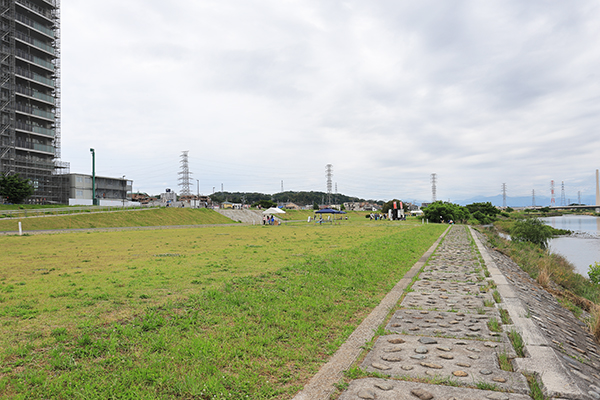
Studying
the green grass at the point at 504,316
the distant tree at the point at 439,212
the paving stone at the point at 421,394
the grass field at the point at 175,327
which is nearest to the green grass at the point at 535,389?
the paving stone at the point at 421,394

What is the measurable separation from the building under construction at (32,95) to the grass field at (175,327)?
62536mm

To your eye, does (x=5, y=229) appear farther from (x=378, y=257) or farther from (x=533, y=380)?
(x=533, y=380)

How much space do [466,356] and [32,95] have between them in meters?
78.2

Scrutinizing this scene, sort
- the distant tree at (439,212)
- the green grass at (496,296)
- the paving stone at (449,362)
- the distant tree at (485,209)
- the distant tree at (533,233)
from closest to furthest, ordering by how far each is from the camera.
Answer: the paving stone at (449,362) → the green grass at (496,296) → the distant tree at (533,233) → the distant tree at (439,212) → the distant tree at (485,209)

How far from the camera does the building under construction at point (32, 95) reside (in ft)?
192

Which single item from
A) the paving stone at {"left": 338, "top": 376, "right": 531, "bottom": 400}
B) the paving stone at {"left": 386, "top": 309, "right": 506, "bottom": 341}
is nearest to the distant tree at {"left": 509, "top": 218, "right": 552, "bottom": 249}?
the paving stone at {"left": 386, "top": 309, "right": 506, "bottom": 341}

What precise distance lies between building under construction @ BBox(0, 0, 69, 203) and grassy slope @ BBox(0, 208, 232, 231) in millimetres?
23104

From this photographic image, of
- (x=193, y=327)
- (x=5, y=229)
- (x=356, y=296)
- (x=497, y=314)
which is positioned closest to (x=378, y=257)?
(x=356, y=296)

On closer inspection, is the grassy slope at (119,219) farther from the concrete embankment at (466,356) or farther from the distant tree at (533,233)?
the distant tree at (533,233)

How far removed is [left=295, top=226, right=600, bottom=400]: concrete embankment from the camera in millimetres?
3922

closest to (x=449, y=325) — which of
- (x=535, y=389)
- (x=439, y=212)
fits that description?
(x=535, y=389)

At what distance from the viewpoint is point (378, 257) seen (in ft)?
45.1

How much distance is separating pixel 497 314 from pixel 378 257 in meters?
7.05

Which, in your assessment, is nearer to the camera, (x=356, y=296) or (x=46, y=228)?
(x=356, y=296)
